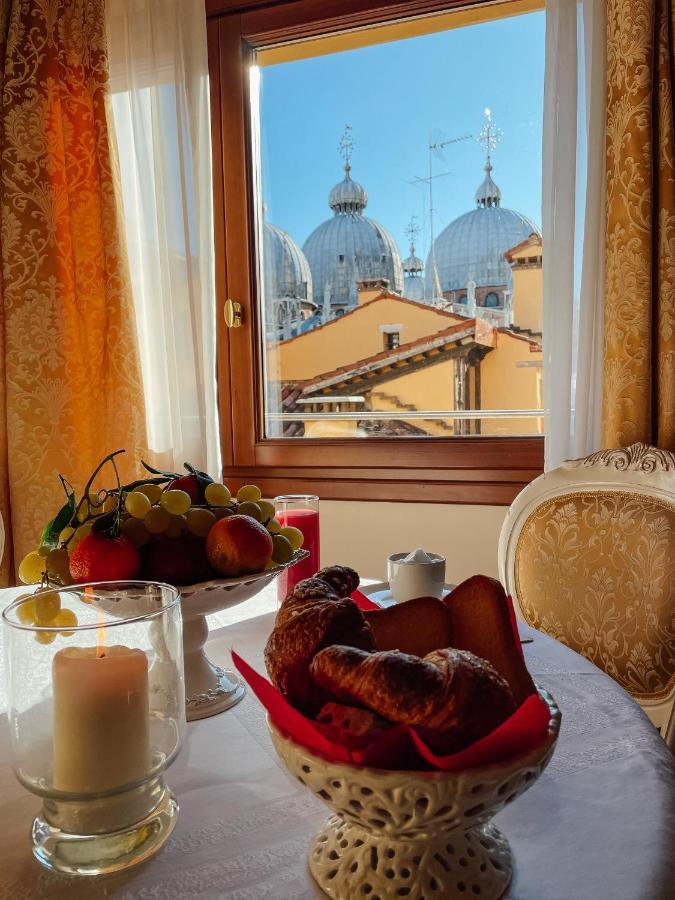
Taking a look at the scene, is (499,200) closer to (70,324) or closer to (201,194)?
(201,194)

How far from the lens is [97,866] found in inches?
19.0

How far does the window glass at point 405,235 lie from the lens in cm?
200

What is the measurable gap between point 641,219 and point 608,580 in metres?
0.84

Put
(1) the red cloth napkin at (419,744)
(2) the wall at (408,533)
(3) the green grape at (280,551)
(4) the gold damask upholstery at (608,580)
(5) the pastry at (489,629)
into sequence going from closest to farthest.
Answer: (1) the red cloth napkin at (419,744)
(5) the pastry at (489,629)
(3) the green grape at (280,551)
(4) the gold damask upholstery at (608,580)
(2) the wall at (408,533)

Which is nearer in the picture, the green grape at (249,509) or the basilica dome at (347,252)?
the green grape at (249,509)

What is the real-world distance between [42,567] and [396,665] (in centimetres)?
49

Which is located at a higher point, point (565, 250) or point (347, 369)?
point (565, 250)

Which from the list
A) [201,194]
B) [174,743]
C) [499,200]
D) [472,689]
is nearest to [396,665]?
[472,689]

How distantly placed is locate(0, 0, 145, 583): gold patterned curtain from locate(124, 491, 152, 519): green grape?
59.0 inches

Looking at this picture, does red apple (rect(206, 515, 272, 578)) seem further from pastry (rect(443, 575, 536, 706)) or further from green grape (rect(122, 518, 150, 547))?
pastry (rect(443, 575, 536, 706))

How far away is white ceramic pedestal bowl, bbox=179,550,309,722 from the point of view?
0.69 m

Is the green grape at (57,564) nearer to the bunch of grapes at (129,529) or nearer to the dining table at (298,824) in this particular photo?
the bunch of grapes at (129,529)

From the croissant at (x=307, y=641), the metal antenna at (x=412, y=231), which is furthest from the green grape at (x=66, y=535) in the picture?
the metal antenna at (x=412, y=231)

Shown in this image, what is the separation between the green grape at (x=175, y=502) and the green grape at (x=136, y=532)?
0.09 ft
